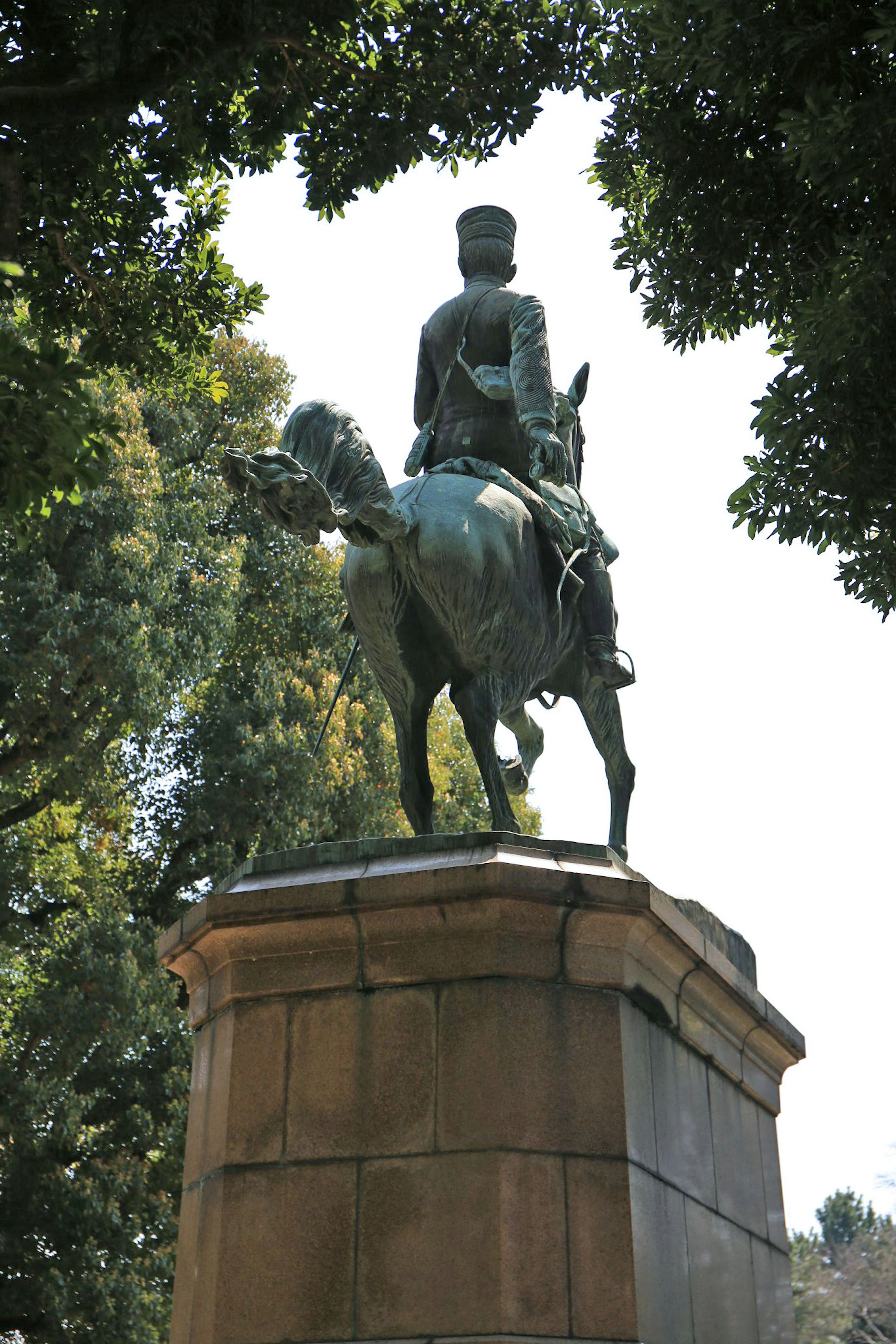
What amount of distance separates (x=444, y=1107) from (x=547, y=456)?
3.52m

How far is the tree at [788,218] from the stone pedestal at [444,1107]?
239 cm

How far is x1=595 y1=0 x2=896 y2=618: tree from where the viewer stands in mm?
6305

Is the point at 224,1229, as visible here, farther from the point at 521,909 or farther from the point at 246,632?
the point at 246,632

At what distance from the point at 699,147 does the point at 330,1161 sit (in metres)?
5.31

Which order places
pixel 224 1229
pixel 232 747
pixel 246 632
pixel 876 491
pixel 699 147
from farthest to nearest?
pixel 246 632, pixel 232 747, pixel 699 147, pixel 876 491, pixel 224 1229

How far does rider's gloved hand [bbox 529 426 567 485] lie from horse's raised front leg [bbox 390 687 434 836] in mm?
1283

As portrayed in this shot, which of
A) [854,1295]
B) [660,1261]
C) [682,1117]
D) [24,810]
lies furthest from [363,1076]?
[854,1295]

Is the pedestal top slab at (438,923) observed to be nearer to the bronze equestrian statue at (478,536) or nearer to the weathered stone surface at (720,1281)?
the weathered stone surface at (720,1281)

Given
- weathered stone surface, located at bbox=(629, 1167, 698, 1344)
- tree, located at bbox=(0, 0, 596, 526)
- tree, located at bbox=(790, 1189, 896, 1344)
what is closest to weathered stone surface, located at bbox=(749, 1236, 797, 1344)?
weathered stone surface, located at bbox=(629, 1167, 698, 1344)

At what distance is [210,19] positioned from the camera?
20.5 ft

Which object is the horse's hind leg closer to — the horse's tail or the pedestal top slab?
the horse's tail

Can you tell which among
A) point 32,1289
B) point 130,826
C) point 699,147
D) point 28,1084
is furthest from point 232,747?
point 699,147

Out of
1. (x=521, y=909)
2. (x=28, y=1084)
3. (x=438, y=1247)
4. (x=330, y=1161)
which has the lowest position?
(x=438, y=1247)

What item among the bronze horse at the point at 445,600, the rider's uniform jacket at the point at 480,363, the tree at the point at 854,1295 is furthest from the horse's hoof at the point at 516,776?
the tree at the point at 854,1295
